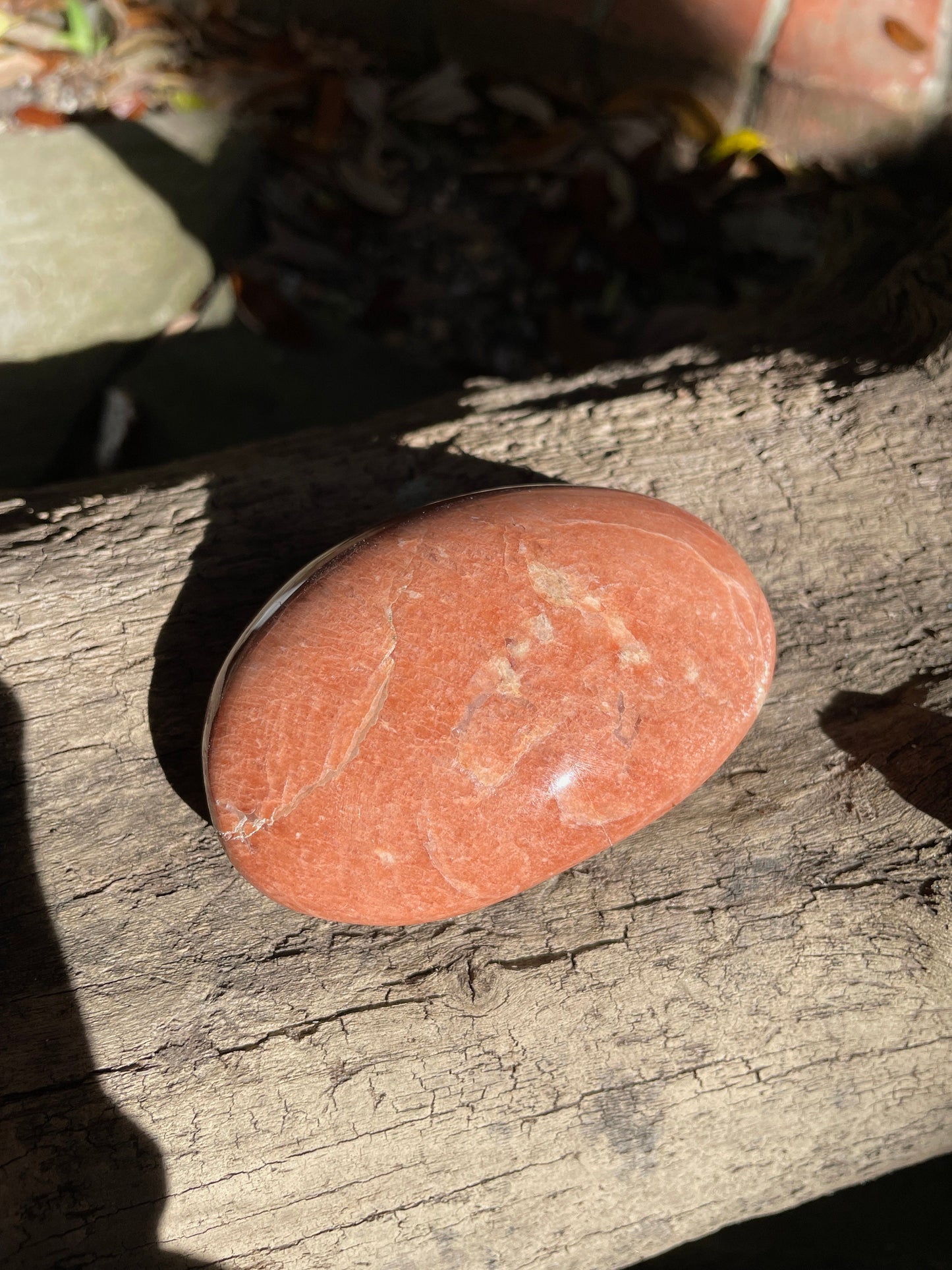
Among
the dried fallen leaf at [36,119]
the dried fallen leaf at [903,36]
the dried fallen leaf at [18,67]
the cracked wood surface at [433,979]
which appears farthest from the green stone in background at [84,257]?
the dried fallen leaf at [903,36]

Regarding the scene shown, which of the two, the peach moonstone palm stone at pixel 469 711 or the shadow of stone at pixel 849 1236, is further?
the shadow of stone at pixel 849 1236

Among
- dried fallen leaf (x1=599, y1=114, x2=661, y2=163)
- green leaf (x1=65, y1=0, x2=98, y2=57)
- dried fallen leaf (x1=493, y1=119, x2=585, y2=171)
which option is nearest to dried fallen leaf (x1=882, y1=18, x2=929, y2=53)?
dried fallen leaf (x1=599, y1=114, x2=661, y2=163)

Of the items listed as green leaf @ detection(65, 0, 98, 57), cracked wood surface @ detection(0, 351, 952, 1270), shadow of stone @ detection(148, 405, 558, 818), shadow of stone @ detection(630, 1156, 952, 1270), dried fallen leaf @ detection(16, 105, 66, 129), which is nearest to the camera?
cracked wood surface @ detection(0, 351, 952, 1270)

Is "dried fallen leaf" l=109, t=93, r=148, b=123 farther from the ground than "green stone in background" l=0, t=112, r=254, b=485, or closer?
farther from the ground

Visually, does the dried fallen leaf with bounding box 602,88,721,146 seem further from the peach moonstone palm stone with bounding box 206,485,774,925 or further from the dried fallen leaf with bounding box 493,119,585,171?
the peach moonstone palm stone with bounding box 206,485,774,925

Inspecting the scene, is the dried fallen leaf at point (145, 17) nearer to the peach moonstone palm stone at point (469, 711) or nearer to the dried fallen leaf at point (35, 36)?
the dried fallen leaf at point (35, 36)

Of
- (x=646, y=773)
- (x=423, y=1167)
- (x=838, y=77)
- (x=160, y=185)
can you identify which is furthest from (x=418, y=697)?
(x=838, y=77)
